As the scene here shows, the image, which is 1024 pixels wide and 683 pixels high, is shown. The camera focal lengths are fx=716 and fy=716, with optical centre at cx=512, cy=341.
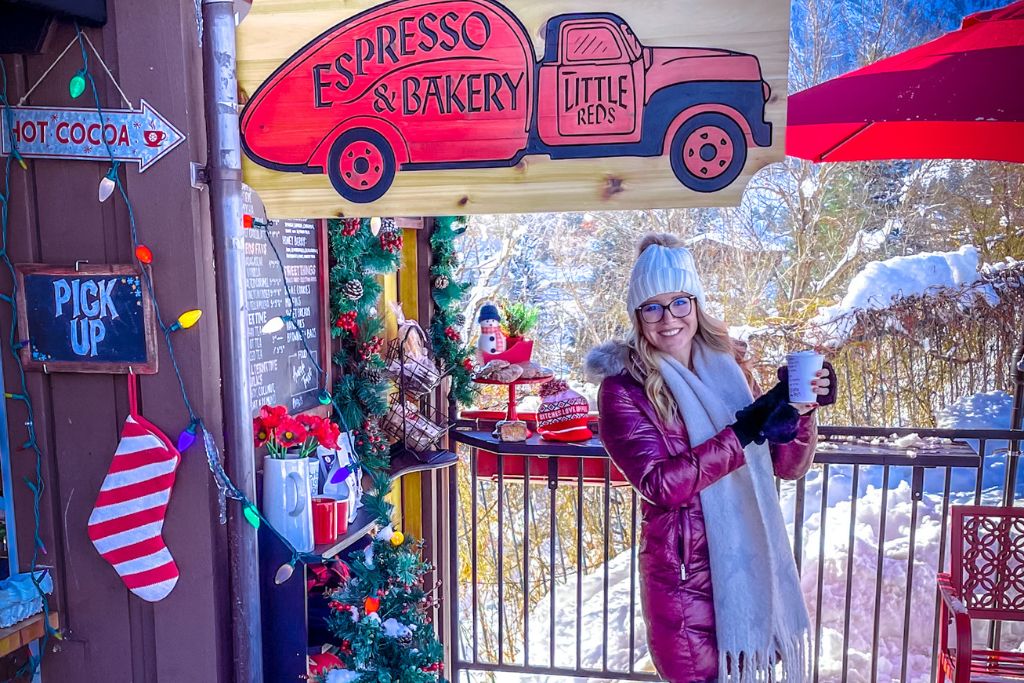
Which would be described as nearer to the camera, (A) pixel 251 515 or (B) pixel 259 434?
(A) pixel 251 515

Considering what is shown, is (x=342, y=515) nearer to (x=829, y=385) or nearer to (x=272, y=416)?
(x=272, y=416)

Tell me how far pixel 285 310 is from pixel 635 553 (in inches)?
107

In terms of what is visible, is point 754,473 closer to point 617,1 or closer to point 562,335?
point 617,1

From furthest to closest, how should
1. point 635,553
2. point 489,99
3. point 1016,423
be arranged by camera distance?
1. point 635,553
2. point 1016,423
3. point 489,99

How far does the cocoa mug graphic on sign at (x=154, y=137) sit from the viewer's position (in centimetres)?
181

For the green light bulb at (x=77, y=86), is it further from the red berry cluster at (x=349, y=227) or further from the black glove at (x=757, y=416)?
the black glove at (x=757, y=416)

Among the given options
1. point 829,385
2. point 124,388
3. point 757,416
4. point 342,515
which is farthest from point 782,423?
point 124,388

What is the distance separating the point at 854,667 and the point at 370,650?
4.45 metres

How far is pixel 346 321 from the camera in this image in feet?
8.78

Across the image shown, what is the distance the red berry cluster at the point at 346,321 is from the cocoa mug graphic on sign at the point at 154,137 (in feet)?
3.20

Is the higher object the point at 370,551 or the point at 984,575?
the point at 370,551

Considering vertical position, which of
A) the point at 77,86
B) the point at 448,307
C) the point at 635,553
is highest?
the point at 77,86

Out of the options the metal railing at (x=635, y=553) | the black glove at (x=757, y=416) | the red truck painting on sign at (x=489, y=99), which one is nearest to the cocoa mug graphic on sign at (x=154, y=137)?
the red truck painting on sign at (x=489, y=99)

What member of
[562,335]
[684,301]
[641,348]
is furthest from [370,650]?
[562,335]
